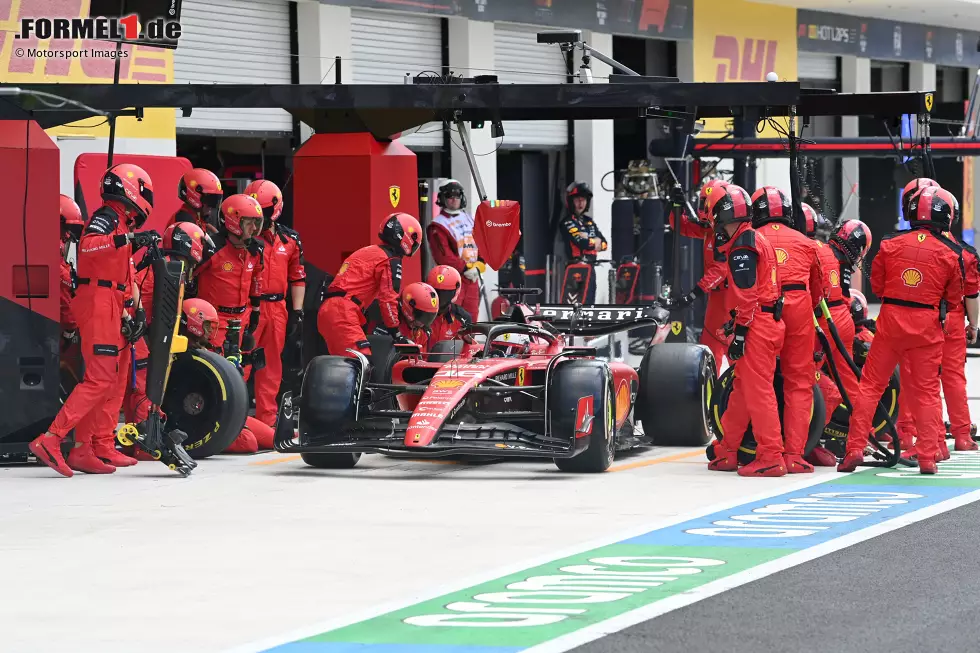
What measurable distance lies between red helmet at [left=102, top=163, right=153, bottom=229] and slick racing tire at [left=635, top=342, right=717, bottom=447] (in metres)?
3.91

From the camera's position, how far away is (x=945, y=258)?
12383 millimetres

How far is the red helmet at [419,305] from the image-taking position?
538 inches

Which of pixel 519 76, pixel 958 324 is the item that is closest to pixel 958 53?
pixel 519 76

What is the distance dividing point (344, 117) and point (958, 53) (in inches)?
919

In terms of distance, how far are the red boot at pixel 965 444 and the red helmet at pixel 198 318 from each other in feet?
18.6

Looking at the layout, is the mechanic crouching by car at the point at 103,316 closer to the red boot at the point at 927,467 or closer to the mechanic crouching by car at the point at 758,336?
the mechanic crouching by car at the point at 758,336

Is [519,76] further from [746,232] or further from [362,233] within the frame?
[746,232]

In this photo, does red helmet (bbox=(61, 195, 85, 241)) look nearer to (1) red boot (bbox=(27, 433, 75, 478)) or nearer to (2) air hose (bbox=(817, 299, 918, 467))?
(1) red boot (bbox=(27, 433, 75, 478))

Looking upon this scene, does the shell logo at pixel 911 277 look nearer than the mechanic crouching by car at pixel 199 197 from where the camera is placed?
Yes

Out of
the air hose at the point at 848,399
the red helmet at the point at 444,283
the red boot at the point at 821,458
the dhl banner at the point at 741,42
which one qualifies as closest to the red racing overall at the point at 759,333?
the air hose at the point at 848,399

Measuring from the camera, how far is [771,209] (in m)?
12.7

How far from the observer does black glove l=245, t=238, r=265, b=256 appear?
14125 mm

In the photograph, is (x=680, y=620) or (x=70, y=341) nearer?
(x=680, y=620)

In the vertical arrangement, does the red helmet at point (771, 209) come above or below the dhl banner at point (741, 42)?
below
